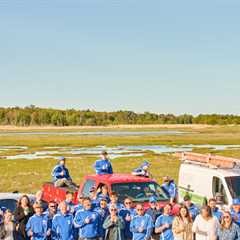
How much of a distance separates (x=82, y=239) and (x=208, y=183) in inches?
185

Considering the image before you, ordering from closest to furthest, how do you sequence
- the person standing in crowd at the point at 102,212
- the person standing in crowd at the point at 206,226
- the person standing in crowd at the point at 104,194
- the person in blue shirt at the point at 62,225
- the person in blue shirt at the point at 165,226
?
the person standing in crowd at the point at 206,226 < the person in blue shirt at the point at 165,226 < the person in blue shirt at the point at 62,225 < the person standing in crowd at the point at 102,212 < the person standing in crowd at the point at 104,194

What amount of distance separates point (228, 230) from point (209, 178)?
457 cm

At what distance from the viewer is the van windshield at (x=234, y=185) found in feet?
43.5

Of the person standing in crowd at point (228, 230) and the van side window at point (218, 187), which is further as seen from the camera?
the van side window at point (218, 187)

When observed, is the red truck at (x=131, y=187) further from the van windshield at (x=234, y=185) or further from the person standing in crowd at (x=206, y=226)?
the person standing in crowd at (x=206, y=226)

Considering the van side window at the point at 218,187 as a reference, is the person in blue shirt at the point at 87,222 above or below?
below

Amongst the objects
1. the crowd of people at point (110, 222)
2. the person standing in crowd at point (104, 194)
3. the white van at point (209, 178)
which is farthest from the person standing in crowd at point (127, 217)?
the white van at point (209, 178)

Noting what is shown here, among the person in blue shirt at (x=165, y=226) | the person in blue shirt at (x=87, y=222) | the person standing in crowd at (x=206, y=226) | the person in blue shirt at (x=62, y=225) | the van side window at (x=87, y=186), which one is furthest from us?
the van side window at (x=87, y=186)

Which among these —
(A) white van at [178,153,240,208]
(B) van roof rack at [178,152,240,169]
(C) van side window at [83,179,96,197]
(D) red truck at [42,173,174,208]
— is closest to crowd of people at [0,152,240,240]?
(D) red truck at [42,173,174,208]

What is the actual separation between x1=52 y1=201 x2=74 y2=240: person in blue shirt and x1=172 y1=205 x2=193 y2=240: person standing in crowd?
2078 mm

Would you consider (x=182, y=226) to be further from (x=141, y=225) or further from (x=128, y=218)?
(x=128, y=218)

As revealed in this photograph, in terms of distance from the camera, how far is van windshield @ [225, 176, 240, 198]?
13273mm

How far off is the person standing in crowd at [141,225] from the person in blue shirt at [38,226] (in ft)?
5.43

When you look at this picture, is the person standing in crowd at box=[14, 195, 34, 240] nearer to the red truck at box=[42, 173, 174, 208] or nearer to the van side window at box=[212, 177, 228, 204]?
the red truck at box=[42, 173, 174, 208]
